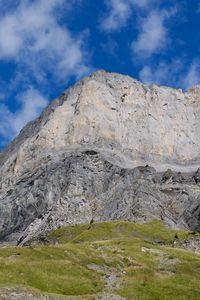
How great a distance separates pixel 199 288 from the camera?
5250cm

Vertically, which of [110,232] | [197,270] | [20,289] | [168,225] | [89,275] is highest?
[168,225]

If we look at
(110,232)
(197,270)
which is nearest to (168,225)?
(110,232)

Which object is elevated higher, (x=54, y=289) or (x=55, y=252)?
(x=55, y=252)

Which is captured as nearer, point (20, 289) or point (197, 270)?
point (20, 289)

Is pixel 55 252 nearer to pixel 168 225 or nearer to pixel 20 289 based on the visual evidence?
pixel 20 289

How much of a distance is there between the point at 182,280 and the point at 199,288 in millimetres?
3205

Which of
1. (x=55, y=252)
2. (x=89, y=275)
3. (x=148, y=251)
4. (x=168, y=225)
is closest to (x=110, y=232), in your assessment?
(x=168, y=225)

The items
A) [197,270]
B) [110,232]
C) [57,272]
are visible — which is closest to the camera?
[57,272]

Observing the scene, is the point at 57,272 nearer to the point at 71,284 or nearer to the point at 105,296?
the point at 71,284

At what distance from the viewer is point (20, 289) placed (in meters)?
46.3

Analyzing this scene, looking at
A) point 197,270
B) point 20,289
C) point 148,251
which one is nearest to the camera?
point 20,289

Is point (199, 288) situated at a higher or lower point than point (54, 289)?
higher

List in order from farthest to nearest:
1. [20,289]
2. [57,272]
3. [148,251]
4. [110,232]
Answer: [110,232]
[148,251]
[57,272]
[20,289]

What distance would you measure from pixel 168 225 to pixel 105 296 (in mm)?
149411
